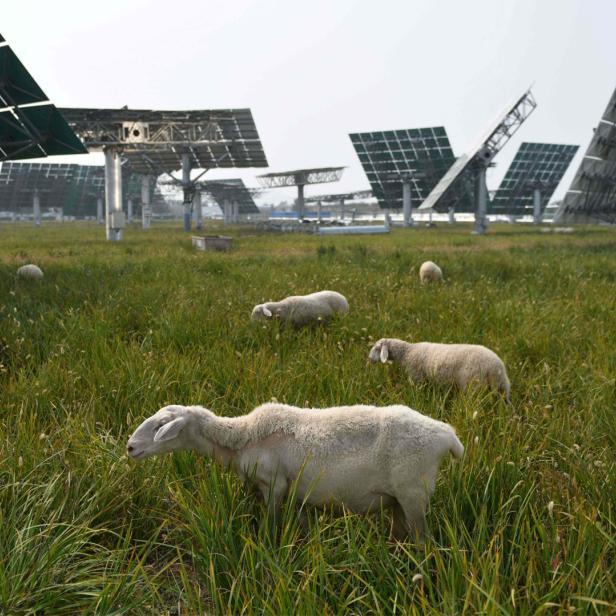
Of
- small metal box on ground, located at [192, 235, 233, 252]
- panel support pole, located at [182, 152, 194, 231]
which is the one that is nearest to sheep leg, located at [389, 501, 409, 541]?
small metal box on ground, located at [192, 235, 233, 252]

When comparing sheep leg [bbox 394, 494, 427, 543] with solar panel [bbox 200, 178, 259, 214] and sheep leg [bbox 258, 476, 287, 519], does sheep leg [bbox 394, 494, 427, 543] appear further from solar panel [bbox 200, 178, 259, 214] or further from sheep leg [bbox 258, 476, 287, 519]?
solar panel [bbox 200, 178, 259, 214]

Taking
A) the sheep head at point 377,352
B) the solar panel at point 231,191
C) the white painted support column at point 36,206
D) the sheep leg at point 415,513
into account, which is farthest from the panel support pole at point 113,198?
the white painted support column at point 36,206

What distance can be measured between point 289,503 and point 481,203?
33118 mm

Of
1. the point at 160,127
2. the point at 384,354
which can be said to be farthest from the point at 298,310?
the point at 160,127

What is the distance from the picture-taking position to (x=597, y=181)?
83.4ft

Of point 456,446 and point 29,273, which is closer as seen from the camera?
point 456,446

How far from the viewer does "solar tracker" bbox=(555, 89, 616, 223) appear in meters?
22.3

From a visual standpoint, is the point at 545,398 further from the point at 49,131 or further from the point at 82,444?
the point at 49,131

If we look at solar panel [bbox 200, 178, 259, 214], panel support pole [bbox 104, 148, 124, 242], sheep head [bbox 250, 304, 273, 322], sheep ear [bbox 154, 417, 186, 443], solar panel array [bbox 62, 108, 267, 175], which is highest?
solar panel array [bbox 62, 108, 267, 175]

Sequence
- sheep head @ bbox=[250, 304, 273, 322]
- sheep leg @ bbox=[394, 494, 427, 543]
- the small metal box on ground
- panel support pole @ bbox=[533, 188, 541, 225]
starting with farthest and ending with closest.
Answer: panel support pole @ bbox=[533, 188, 541, 225]
the small metal box on ground
sheep head @ bbox=[250, 304, 273, 322]
sheep leg @ bbox=[394, 494, 427, 543]

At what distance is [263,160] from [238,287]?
30.0 meters

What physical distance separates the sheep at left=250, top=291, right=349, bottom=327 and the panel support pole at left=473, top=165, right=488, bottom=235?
91.2 ft

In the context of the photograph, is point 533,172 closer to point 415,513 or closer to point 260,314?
point 260,314

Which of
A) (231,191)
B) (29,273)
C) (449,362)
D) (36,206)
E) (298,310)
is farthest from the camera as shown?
(231,191)
